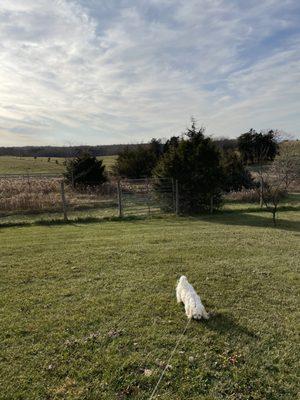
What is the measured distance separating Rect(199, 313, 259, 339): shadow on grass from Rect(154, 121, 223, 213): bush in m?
10.2

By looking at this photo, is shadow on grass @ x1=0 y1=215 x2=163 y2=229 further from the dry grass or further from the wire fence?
the dry grass

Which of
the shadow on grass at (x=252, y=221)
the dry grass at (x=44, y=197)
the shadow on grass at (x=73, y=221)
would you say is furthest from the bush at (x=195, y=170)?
the dry grass at (x=44, y=197)

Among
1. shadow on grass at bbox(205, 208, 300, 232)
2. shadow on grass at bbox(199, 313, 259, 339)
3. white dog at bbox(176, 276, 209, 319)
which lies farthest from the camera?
shadow on grass at bbox(205, 208, 300, 232)

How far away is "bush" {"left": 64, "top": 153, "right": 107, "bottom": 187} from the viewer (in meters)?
23.5

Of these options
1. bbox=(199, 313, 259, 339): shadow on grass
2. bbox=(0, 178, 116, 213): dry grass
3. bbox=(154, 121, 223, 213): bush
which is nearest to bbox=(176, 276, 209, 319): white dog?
bbox=(199, 313, 259, 339): shadow on grass

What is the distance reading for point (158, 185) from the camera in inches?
585

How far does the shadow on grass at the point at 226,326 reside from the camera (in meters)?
3.87

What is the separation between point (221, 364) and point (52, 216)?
37.3 ft

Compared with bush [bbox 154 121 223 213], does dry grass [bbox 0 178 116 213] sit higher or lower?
lower

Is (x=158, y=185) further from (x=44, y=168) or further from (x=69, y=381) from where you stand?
(x=44, y=168)

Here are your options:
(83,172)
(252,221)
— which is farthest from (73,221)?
(83,172)

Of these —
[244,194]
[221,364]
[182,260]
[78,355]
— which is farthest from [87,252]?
[244,194]

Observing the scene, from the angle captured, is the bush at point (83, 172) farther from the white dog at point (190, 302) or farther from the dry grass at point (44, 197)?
the white dog at point (190, 302)

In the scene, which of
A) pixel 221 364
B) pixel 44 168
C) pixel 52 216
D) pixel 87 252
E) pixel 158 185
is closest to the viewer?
pixel 221 364
